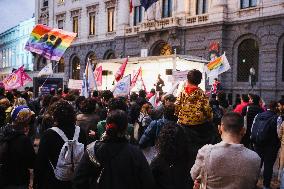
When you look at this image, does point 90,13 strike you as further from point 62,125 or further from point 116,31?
point 62,125

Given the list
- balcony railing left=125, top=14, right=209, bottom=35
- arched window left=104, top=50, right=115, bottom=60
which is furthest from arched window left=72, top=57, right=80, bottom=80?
balcony railing left=125, top=14, right=209, bottom=35

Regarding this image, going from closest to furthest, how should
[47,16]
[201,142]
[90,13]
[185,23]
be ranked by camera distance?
1. [201,142]
2. [185,23]
3. [90,13]
4. [47,16]

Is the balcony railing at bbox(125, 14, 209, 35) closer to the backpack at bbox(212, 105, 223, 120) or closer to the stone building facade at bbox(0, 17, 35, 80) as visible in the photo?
the backpack at bbox(212, 105, 223, 120)

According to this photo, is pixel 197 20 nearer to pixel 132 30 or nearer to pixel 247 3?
pixel 247 3

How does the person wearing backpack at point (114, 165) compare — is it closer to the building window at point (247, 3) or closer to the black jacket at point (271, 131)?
the black jacket at point (271, 131)

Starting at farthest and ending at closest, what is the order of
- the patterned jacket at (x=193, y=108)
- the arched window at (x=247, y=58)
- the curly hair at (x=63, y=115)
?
the arched window at (x=247, y=58) < the patterned jacket at (x=193, y=108) < the curly hair at (x=63, y=115)

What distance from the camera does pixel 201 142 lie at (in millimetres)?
5711

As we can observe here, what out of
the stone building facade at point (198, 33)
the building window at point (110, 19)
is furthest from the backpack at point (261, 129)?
the building window at point (110, 19)

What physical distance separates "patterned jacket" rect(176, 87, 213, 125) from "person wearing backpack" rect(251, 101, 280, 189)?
2245 millimetres

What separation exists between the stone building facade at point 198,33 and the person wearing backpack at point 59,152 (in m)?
17.8

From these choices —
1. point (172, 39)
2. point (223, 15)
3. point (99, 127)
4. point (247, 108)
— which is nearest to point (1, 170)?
point (99, 127)

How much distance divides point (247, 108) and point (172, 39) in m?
16.8

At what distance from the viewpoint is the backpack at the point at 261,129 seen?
25.1ft

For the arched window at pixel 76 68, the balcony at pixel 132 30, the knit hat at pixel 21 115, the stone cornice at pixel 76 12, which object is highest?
the stone cornice at pixel 76 12
